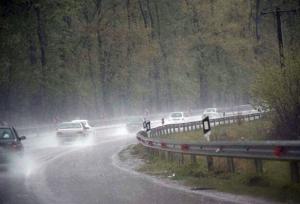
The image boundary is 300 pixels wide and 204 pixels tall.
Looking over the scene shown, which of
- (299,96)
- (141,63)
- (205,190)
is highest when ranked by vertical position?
(141,63)

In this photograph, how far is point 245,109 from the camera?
7162cm

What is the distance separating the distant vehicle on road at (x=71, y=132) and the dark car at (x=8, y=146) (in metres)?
17.5

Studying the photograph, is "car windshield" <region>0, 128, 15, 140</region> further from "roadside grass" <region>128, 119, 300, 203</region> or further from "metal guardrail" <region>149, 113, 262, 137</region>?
"metal guardrail" <region>149, 113, 262, 137</region>

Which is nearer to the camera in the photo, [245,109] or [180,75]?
[245,109]

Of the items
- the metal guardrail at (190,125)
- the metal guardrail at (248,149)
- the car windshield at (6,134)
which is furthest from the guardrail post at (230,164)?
the metal guardrail at (190,125)

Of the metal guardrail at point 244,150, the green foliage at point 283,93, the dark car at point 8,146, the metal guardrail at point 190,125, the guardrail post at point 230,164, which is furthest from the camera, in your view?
the metal guardrail at point 190,125

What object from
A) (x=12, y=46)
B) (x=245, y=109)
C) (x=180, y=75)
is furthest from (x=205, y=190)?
(x=180, y=75)

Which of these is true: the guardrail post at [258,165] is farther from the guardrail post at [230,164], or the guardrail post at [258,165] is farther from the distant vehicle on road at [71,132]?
the distant vehicle on road at [71,132]

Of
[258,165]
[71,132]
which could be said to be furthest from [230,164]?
[71,132]

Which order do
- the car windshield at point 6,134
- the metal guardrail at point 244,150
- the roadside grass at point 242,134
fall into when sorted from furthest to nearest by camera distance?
the roadside grass at point 242,134 → the car windshield at point 6,134 → the metal guardrail at point 244,150

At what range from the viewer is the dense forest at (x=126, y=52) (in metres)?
56.2

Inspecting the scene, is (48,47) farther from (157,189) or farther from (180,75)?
(157,189)

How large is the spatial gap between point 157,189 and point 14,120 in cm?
4266

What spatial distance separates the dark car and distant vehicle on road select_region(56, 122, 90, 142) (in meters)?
17.5
